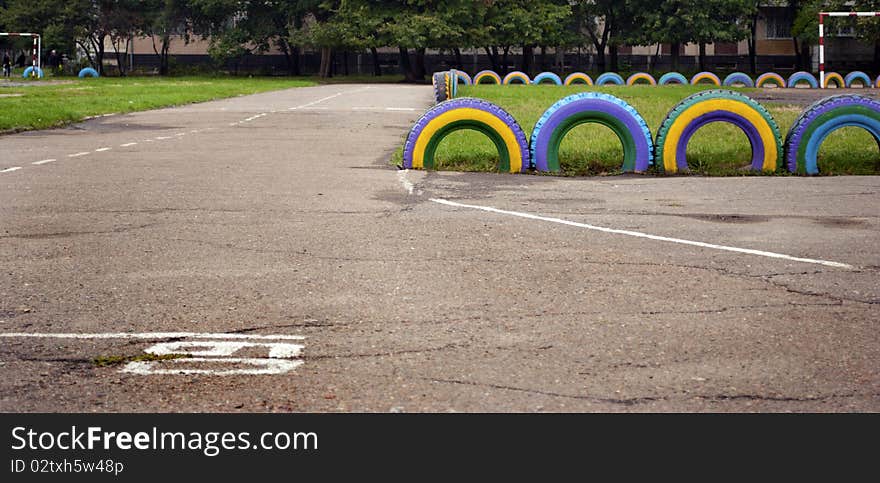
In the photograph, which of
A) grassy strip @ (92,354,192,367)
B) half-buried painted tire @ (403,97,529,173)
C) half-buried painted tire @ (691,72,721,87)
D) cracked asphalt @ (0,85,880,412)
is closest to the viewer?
cracked asphalt @ (0,85,880,412)

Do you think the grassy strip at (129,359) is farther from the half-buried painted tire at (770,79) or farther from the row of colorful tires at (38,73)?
the row of colorful tires at (38,73)

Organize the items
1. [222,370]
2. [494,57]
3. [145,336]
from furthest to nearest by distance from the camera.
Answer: [494,57], [145,336], [222,370]

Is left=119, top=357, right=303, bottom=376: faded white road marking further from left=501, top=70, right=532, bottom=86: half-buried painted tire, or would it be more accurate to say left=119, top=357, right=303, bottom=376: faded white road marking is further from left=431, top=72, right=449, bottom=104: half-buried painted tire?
left=501, top=70, right=532, bottom=86: half-buried painted tire

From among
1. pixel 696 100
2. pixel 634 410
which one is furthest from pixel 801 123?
pixel 634 410

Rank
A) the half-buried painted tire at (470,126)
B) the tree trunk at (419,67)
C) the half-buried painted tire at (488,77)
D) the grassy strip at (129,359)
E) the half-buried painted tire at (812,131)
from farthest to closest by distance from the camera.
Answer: the tree trunk at (419,67)
the half-buried painted tire at (488,77)
the half-buried painted tire at (812,131)
the half-buried painted tire at (470,126)
the grassy strip at (129,359)

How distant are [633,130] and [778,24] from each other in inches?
3124

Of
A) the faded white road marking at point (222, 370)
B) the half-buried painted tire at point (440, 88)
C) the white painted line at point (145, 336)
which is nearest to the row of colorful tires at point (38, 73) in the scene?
the half-buried painted tire at point (440, 88)

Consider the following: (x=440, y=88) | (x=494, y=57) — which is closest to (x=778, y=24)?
(x=494, y=57)

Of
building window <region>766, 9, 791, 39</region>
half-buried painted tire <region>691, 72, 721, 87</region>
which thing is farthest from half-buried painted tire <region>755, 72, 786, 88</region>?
building window <region>766, 9, 791, 39</region>

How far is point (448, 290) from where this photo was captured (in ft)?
25.7

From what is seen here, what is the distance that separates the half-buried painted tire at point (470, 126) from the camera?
15.5 m

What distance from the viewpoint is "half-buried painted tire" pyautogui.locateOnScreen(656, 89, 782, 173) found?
15.5 m

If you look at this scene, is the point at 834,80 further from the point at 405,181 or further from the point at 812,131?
the point at 405,181

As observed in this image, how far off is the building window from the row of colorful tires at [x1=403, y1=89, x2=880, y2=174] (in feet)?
253
